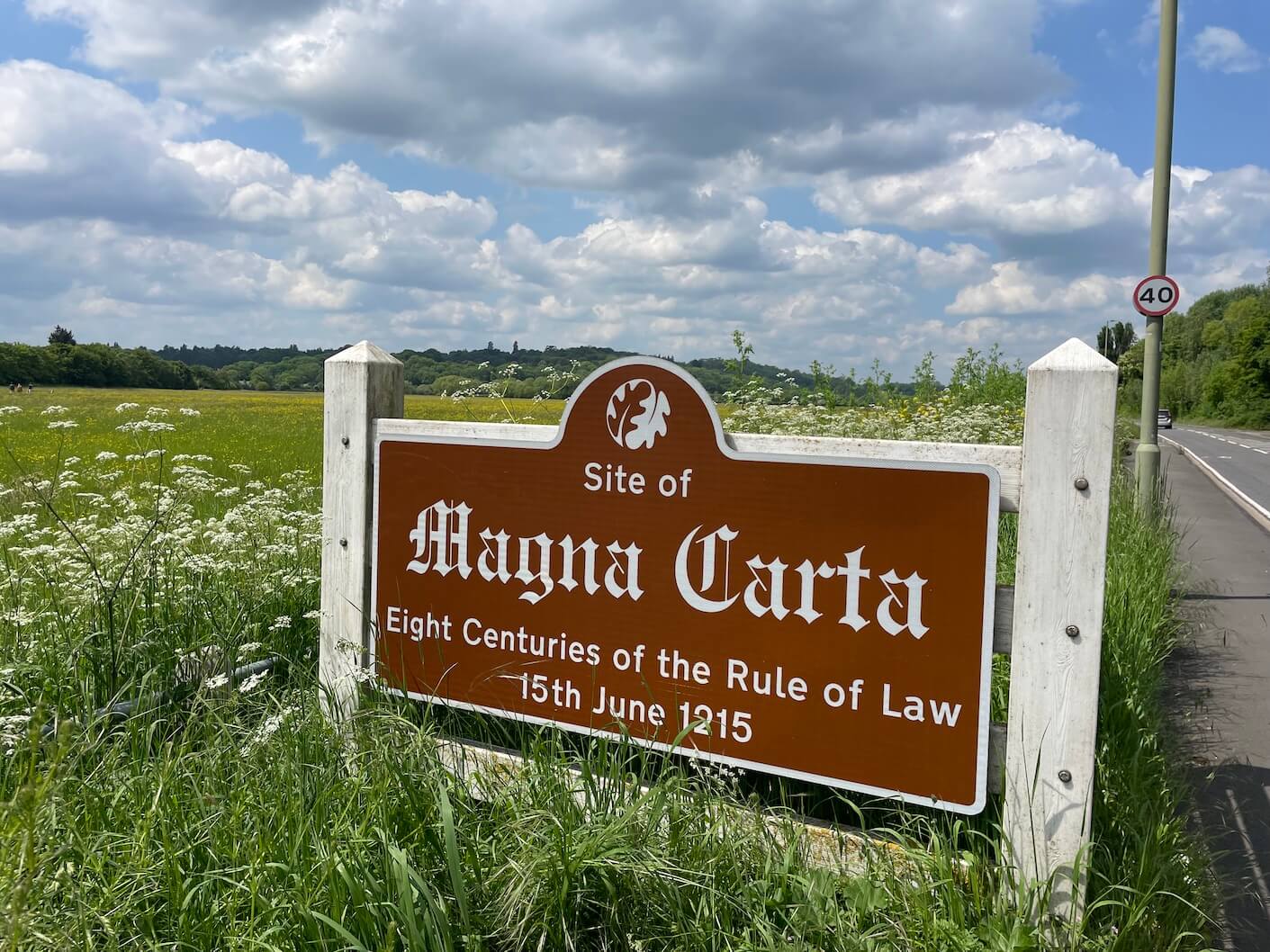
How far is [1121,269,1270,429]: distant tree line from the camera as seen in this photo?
68.1 metres

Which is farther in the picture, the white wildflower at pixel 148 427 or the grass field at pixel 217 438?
the grass field at pixel 217 438

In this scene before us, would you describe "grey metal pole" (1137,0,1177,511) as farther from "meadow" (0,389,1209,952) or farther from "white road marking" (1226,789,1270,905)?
"meadow" (0,389,1209,952)

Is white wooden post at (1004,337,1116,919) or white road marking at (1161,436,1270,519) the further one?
white road marking at (1161,436,1270,519)

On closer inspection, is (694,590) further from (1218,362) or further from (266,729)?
(1218,362)

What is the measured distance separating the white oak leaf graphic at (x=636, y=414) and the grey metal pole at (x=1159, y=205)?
7851 millimetres

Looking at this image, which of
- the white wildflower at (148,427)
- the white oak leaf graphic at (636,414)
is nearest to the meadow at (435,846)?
the white wildflower at (148,427)

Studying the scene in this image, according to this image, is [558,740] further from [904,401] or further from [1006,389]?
[1006,389]

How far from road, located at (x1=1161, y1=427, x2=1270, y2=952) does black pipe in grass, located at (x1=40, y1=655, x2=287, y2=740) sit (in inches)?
135

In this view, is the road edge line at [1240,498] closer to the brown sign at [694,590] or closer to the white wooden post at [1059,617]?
the white wooden post at [1059,617]

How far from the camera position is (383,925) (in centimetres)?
212

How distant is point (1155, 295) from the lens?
9.72 meters

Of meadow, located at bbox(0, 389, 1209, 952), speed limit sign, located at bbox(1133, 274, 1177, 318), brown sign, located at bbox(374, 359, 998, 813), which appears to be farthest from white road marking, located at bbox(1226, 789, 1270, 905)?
speed limit sign, located at bbox(1133, 274, 1177, 318)

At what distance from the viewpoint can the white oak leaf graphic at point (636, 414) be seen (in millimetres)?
2877

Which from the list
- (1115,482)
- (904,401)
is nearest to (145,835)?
(1115,482)
